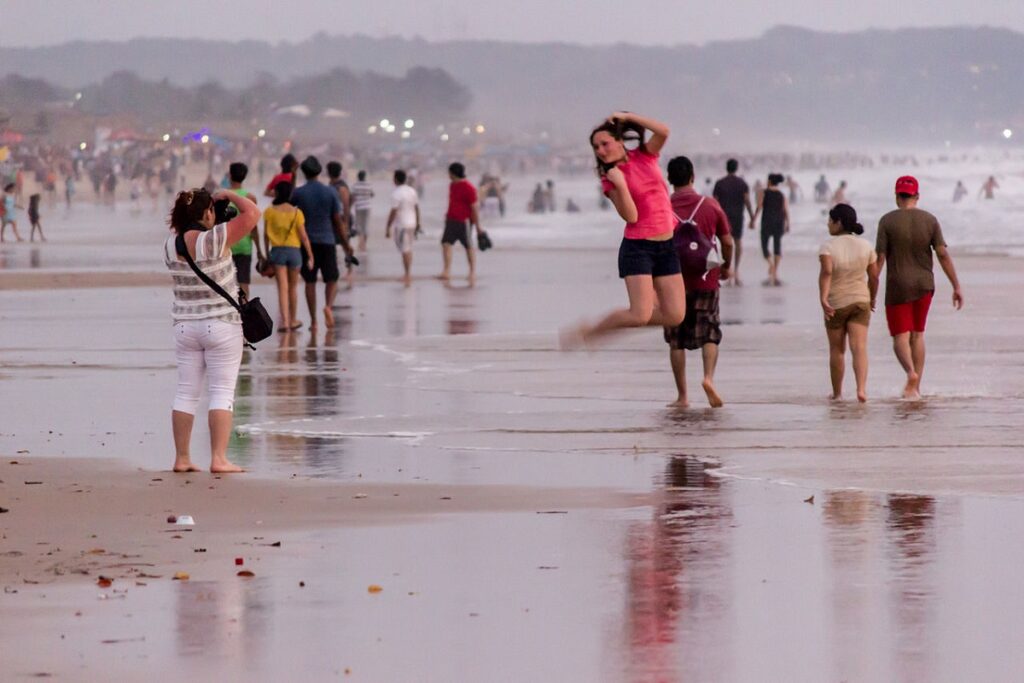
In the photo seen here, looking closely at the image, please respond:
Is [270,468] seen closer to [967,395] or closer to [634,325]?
[634,325]

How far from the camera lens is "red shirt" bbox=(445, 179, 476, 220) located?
29.5 meters

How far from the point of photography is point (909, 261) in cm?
1543

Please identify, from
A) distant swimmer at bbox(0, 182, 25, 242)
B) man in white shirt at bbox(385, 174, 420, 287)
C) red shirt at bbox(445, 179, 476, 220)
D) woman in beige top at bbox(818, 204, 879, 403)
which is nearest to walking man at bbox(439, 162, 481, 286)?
red shirt at bbox(445, 179, 476, 220)

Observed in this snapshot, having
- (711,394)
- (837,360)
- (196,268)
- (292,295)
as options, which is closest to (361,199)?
(292,295)

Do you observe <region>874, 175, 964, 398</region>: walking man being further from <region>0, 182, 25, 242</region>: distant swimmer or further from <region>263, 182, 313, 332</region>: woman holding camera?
<region>0, 182, 25, 242</region>: distant swimmer

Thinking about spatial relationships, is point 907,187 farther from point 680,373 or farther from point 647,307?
point 647,307

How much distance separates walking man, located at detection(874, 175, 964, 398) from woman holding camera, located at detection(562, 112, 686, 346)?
277 centimetres

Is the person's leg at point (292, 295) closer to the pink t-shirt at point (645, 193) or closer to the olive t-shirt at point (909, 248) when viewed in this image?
the olive t-shirt at point (909, 248)

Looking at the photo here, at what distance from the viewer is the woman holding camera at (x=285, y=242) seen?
69.1ft

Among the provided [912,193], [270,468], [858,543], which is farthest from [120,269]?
[858,543]

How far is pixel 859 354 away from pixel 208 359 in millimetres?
5172

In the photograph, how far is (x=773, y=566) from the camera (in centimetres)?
835

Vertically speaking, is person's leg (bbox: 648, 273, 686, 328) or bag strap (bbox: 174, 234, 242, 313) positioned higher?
bag strap (bbox: 174, 234, 242, 313)

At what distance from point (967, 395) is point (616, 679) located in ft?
29.9
